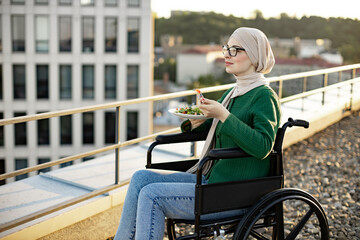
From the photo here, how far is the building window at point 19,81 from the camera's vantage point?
101 feet

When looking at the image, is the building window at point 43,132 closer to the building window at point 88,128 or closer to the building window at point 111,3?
the building window at point 88,128

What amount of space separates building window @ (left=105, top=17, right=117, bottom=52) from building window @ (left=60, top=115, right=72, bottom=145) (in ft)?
16.2

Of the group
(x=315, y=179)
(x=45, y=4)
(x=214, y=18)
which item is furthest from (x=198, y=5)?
(x=315, y=179)

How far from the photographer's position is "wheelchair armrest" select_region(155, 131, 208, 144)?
267 cm

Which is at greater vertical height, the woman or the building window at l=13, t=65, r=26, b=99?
the woman

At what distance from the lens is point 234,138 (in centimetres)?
224

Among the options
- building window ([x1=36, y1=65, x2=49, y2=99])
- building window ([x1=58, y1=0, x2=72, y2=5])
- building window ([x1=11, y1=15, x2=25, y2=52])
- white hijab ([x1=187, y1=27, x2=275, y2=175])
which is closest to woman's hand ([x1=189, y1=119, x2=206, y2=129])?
white hijab ([x1=187, y1=27, x2=275, y2=175])

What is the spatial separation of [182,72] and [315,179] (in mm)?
74050

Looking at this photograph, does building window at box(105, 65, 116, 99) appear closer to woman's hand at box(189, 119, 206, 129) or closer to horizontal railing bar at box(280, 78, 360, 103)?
horizontal railing bar at box(280, 78, 360, 103)

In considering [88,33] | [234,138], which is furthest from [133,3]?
[234,138]

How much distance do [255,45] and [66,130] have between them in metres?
29.4

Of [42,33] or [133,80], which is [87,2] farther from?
[133,80]

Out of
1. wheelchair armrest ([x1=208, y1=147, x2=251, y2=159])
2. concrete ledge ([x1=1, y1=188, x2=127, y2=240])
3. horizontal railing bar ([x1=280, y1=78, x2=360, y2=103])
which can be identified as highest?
wheelchair armrest ([x1=208, y1=147, x2=251, y2=159])

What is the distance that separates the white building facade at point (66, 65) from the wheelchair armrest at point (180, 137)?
28.0 m
